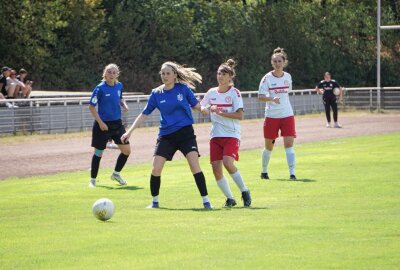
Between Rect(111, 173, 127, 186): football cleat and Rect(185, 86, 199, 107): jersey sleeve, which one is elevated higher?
Rect(185, 86, 199, 107): jersey sleeve

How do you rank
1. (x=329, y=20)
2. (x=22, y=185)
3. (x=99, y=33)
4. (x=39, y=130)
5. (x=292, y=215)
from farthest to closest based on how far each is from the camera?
(x=329, y=20) → (x=99, y=33) → (x=39, y=130) → (x=22, y=185) → (x=292, y=215)

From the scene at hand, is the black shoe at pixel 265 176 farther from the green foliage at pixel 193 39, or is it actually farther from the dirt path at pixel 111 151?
the green foliage at pixel 193 39

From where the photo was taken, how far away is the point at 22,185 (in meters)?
18.9

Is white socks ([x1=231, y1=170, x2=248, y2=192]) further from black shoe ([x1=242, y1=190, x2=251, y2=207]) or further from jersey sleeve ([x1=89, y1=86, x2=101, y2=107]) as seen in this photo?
jersey sleeve ([x1=89, y1=86, x2=101, y2=107])

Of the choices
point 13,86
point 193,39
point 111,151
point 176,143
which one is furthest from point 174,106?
point 193,39

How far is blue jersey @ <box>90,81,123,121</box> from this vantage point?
18.7m

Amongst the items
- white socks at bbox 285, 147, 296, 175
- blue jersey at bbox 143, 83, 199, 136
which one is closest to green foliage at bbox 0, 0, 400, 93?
white socks at bbox 285, 147, 296, 175

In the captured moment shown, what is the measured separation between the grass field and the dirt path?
3004mm

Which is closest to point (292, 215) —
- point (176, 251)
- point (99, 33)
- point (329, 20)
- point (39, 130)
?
point (176, 251)

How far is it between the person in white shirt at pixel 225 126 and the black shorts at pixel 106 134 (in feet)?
13.7

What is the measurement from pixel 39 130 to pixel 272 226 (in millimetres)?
23859

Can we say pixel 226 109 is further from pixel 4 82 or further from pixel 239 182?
pixel 4 82

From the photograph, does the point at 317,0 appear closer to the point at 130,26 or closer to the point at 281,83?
the point at 130,26

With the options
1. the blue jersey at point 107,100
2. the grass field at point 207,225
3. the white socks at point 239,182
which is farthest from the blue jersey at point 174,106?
the blue jersey at point 107,100
